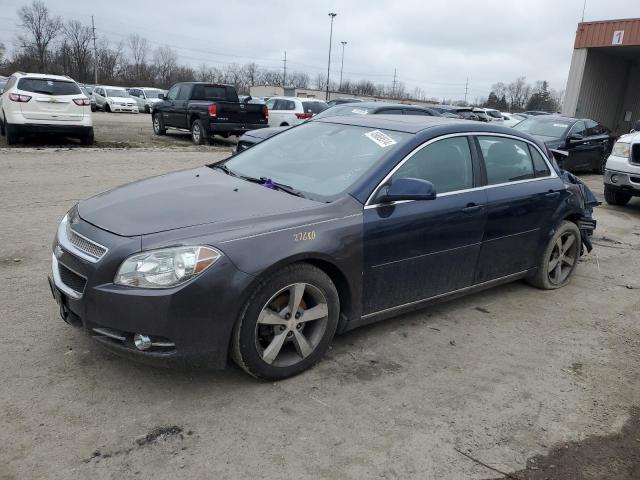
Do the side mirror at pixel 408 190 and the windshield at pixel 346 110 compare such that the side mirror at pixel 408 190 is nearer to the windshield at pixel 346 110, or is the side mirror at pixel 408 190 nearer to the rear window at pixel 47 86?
the windshield at pixel 346 110

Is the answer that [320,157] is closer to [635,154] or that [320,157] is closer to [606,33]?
[635,154]

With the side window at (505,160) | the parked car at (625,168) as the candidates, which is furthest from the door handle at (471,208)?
the parked car at (625,168)

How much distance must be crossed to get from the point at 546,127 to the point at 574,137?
29.4 inches

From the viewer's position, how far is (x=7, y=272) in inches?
181

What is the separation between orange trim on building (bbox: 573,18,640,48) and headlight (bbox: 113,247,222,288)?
1998 centimetres

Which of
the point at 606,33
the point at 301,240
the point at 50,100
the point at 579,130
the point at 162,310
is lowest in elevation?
the point at 162,310

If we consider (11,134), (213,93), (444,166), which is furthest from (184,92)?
(444,166)

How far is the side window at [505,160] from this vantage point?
4.30m

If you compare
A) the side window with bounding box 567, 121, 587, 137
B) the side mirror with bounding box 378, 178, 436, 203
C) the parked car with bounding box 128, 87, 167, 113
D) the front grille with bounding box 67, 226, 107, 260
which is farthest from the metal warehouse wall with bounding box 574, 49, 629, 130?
the parked car with bounding box 128, 87, 167, 113

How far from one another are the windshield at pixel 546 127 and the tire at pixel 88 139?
1089cm

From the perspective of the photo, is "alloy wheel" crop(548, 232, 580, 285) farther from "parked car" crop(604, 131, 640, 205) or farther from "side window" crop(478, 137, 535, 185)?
"parked car" crop(604, 131, 640, 205)

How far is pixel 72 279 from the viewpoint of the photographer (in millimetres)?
3033

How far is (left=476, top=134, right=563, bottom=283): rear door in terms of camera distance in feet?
14.0

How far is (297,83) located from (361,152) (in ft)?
341
